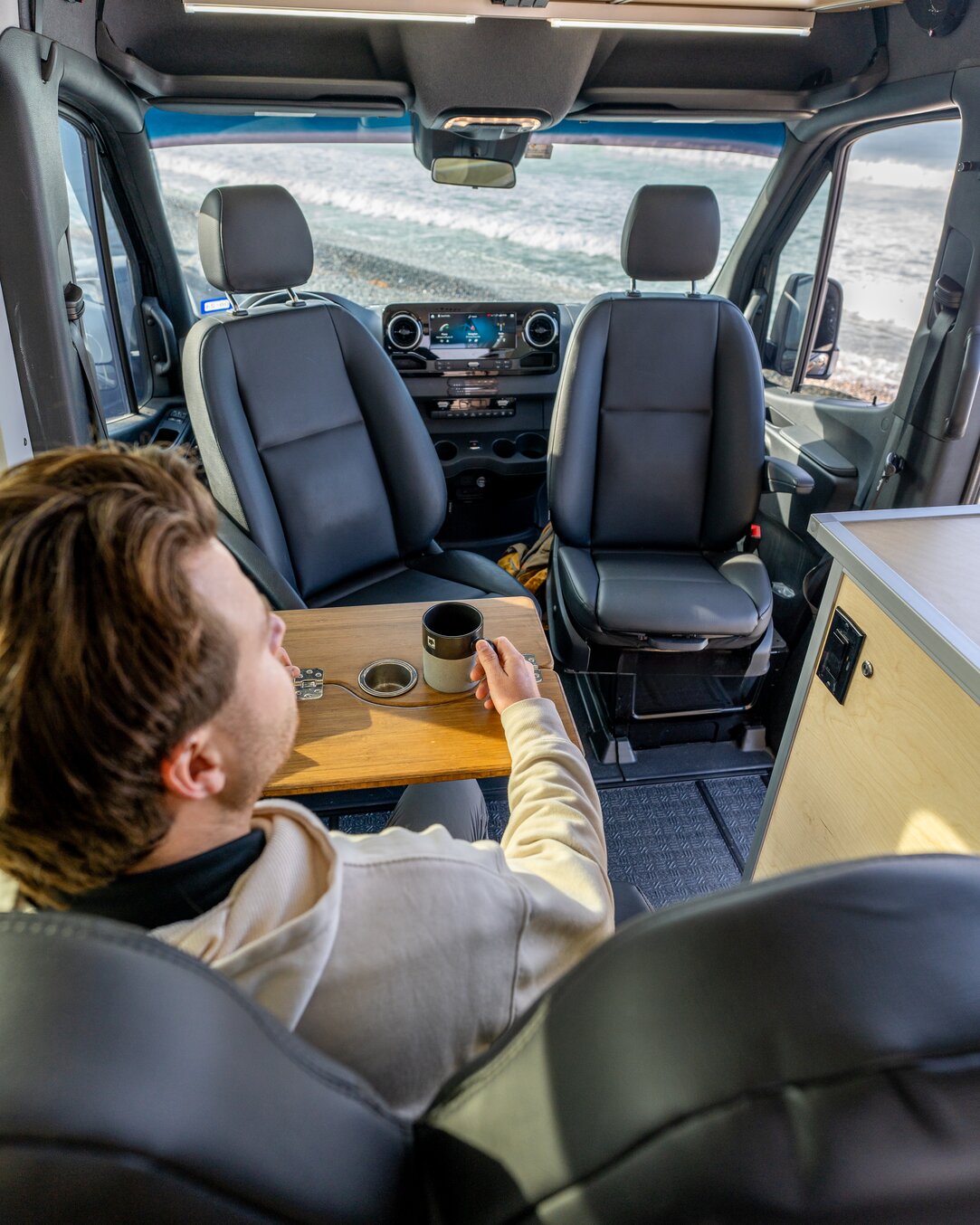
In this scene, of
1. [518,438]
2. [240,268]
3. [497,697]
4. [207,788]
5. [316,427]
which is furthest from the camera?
[518,438]

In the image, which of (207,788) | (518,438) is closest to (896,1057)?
(207,788)

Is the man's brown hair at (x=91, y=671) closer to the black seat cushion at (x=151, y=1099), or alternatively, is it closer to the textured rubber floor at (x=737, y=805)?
the black seat cushion at (x=151, y=1099)

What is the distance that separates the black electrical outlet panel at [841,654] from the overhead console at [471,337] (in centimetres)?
222

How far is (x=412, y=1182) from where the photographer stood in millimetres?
534

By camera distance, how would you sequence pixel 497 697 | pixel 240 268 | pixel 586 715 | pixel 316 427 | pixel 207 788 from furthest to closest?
pixel 586 715 → pixel 316 427 → pixel 240 268 → pixel 497 697 → pixel 207 788

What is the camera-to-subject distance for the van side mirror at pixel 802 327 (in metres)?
2.97

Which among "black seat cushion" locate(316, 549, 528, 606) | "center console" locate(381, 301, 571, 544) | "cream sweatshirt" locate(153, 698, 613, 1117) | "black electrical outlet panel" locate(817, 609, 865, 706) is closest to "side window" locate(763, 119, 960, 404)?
"center console" locate(381, 301, 571, 544)

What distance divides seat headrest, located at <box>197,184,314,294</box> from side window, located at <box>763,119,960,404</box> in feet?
6.07

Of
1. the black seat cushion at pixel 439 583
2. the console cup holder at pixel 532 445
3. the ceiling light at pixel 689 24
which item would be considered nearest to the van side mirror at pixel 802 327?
the console cup holder at pixel 532 445

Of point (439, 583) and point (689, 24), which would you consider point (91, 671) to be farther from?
point (689, 24)

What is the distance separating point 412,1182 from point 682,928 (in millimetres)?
283

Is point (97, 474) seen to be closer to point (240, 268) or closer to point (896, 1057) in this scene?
point (896, 1057)

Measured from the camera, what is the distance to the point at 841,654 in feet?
4.17

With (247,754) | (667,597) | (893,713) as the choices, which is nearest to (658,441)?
(667,597)
